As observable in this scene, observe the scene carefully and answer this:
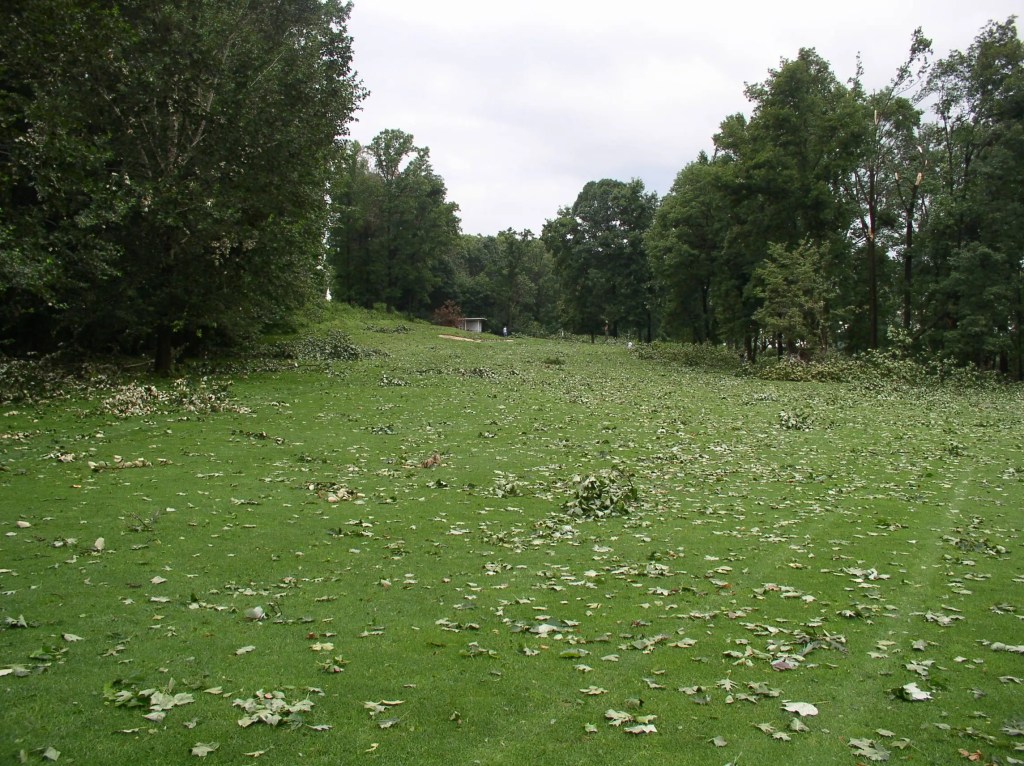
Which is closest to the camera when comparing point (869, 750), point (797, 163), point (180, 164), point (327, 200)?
point (869, 750)

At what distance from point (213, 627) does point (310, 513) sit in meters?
4.98

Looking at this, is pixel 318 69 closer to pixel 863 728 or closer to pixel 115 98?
pixel 115 98

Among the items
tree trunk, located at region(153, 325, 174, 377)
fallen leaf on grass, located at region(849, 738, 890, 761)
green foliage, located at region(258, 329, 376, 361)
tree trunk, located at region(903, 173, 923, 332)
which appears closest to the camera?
fallen leaf on grass, located at region(849, 738, 890, 761)

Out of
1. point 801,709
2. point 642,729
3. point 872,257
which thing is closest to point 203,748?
point 642,729

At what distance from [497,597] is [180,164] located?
79.4 feet

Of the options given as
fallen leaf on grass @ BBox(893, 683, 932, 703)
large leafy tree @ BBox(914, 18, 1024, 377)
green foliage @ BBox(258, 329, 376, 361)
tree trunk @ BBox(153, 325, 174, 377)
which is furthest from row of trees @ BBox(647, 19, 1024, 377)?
fallen leaf on grass @ BBox(893, 683, 932, 703)

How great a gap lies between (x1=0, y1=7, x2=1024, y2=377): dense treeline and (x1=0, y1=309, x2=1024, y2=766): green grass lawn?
721cm

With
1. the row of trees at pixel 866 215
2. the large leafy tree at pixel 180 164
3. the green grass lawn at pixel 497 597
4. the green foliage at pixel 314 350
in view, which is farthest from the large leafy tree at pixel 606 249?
the green grass lawn at pixel 497 597

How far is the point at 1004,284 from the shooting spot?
4191 centimetres

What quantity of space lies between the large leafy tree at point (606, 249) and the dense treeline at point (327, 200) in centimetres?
27

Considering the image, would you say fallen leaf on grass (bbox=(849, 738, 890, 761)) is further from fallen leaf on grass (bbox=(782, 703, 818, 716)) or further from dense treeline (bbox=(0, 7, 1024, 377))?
dense treeline (bbox=(0, 7, 1024, 377))

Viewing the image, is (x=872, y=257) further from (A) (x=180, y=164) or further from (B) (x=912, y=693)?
(B) (x=912, y=693)

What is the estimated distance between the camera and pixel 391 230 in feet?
299

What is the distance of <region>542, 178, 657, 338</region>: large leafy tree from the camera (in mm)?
83500
